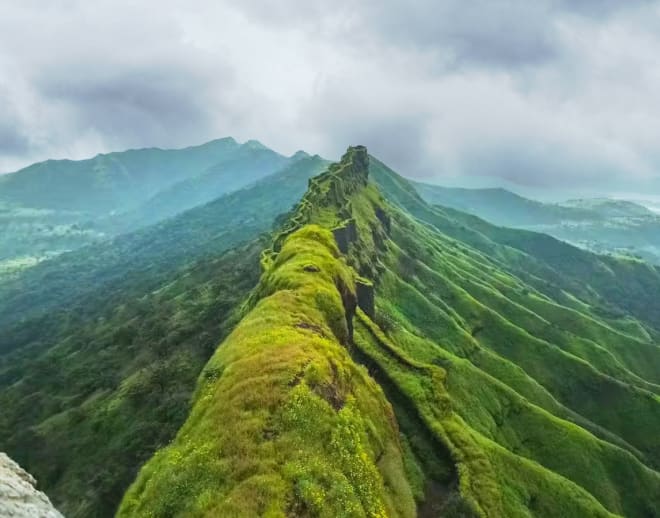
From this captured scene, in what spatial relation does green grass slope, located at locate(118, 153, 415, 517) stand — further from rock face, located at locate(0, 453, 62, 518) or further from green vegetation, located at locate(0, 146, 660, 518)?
rock face, located at locate(0, 453, 62, 518)

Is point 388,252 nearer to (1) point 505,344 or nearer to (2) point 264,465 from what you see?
(1) point 505,344

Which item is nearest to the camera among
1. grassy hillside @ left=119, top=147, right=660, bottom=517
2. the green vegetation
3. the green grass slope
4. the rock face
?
the rock face

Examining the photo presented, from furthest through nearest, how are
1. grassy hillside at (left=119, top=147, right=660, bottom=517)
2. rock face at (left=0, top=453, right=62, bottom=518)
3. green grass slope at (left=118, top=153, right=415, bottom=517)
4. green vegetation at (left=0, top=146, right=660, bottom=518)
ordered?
green vegetation at (left=0, top=146, right=660, bottom=518) → grassy hillside at (left=119, top=147, right=660, bottom=517) → green grass slope at (left=118, top=153, right=415, bottom=517) → rock face at (left=0, top=453, right=62, bottom=518)

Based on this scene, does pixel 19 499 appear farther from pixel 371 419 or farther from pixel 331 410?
pixel 371 419

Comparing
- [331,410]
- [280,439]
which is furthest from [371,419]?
[280,439]

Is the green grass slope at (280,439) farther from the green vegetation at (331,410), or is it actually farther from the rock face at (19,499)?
the rock face at (19,499)

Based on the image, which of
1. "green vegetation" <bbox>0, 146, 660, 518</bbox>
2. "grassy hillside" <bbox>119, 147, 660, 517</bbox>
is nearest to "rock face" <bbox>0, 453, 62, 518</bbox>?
"green vegetation" <bbox>0, 146, 660, 518</bbox>

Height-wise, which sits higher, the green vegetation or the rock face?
the rock face

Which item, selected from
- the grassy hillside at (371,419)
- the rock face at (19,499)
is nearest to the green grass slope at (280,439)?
the grassy hillside at (371,419)
